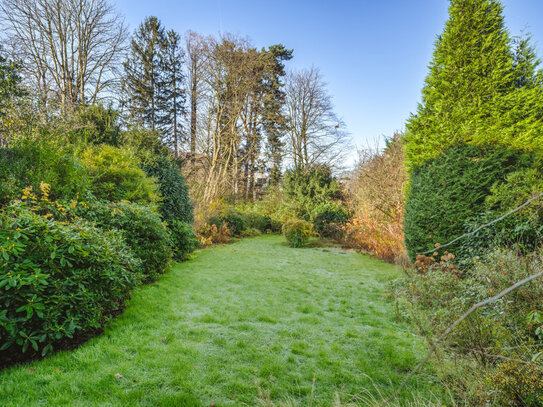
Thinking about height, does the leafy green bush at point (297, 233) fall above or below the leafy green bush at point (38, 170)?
below

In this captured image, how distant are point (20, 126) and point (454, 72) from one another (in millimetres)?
9826

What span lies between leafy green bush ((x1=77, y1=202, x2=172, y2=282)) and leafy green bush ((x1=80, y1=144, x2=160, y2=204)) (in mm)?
833

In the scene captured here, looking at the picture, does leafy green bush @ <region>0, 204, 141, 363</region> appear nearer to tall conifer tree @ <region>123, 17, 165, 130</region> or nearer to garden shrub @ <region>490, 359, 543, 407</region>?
garden shrub @ <region>490, 359, 543, 407</region>

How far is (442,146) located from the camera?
509cm

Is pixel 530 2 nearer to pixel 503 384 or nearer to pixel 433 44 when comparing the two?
pixel 503 384

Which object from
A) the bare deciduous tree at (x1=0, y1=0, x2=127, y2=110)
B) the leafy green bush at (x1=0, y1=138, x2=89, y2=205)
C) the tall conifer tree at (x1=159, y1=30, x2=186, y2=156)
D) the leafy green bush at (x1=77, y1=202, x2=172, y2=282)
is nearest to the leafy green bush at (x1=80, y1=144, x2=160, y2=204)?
the leafy green bush at (x1=0, y1=138, x2=89, y2=205)

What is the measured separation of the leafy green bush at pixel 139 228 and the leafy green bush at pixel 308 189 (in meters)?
7.87

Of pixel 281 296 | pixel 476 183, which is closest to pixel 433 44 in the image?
pixel 476 183

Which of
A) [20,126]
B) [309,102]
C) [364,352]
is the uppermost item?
[309,102]

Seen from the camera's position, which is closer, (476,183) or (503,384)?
(503,384)

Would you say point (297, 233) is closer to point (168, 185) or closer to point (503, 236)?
point (168, 185)

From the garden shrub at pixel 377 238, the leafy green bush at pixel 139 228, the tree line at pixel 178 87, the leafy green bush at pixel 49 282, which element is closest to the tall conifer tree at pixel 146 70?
the tree line at pixel 178 87

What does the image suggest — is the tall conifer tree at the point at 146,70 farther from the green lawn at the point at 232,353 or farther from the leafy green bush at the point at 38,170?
the green lawn at the point at 232,353

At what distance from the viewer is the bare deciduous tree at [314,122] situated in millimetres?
16656
